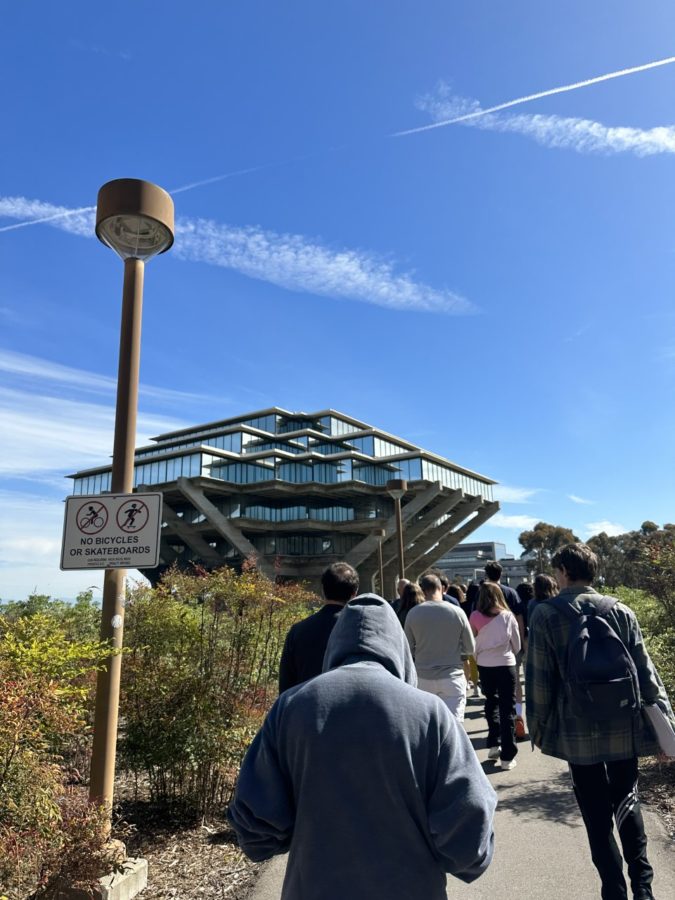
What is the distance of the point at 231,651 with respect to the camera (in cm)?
538

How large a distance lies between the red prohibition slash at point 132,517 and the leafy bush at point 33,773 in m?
0.81

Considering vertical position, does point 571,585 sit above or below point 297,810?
above

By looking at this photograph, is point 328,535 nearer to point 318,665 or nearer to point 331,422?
point 331,422

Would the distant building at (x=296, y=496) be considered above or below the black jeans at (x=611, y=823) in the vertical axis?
above

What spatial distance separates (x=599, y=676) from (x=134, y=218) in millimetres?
3901

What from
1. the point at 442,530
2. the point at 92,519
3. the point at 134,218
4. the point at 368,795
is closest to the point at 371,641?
the point at 368,795

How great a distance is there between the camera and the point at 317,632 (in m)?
3.62

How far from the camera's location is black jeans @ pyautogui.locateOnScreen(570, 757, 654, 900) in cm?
295

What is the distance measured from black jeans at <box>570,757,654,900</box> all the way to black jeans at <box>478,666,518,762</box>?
2.81 m

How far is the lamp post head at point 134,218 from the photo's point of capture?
4199mm

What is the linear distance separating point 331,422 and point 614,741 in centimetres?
6224

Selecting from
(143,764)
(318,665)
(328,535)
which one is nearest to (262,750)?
(318,665)

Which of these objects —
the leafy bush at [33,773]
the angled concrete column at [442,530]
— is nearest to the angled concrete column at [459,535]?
the angled concrete column at [442,530]

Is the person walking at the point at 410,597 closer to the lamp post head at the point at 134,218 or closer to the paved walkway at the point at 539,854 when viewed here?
the paved walkway at the point at 539,854
